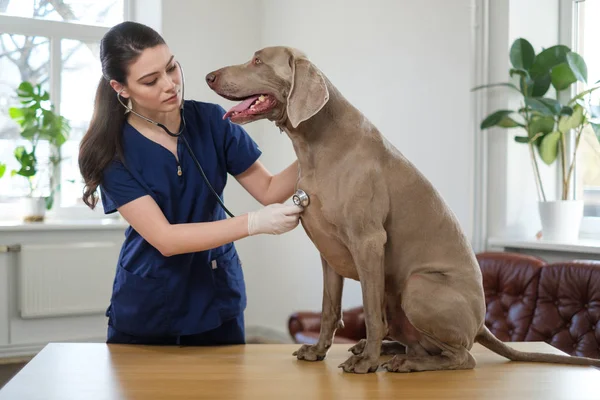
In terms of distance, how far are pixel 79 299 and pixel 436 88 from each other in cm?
250

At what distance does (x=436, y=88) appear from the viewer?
3.54 metres

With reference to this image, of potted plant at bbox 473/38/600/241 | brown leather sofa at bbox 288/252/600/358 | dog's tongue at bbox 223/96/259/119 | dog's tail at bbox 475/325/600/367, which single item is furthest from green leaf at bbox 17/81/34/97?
dog's tail at bbox 475/325/600/367

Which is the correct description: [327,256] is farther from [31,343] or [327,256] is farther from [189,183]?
[31,343]

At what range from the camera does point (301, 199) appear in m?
1.56

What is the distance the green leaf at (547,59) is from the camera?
10.5 feet

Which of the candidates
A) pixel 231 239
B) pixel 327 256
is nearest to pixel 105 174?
pixel 231 239

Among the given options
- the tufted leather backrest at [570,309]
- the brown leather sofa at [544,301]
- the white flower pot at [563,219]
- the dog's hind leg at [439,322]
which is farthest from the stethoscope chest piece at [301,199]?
the white flower pot at [563,219]

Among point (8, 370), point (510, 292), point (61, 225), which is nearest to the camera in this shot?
point (510, 292)

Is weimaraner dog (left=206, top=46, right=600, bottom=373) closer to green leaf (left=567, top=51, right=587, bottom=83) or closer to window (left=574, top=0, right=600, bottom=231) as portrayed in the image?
green leaf (left=567, top=51, right=587, bottom=83)

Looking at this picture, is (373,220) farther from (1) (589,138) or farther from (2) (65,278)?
(2) (65,278)

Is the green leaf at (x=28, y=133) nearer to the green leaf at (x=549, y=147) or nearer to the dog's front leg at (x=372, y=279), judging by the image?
the green leaf at (x=549, y=147)

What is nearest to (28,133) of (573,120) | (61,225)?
(61,225)

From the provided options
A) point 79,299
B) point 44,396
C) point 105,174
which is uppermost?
point 105,174

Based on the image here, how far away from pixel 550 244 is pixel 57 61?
331 centimetres
